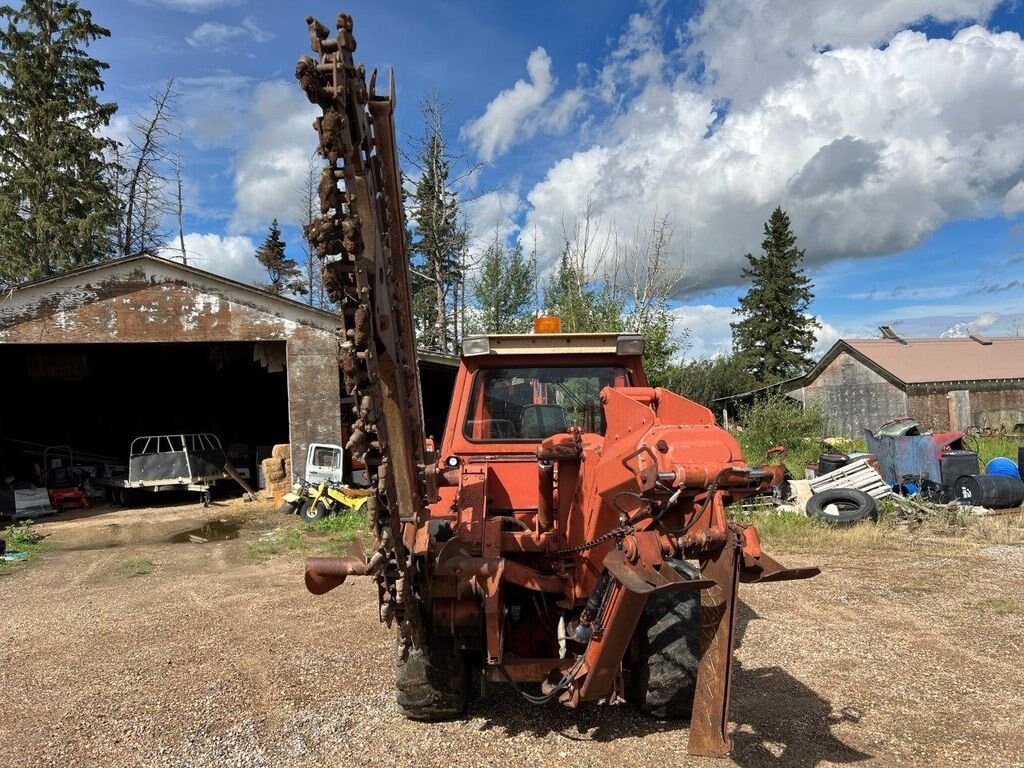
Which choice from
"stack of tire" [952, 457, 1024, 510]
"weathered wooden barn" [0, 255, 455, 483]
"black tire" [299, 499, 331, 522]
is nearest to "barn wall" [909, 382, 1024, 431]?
"stack of tire" [952, 457, 1024, 510]

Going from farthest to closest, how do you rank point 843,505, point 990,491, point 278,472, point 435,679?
point 278,472 < point 990,491 < point 843,505 < point 435,679

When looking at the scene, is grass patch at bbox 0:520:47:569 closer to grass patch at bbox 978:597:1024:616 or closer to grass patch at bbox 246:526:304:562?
grass patch at bbox 246:526:304:562

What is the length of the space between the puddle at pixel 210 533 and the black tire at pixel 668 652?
30.8 feet

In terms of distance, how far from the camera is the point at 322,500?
12.9 meters

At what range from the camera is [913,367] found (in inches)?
1097

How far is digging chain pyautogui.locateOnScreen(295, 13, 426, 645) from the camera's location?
248 cm

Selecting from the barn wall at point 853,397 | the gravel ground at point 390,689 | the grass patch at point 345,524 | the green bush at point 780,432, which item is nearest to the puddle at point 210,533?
the grass patch at point 345,524

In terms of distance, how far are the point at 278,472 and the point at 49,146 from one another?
52.1ft

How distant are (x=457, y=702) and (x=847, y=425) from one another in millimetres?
27964

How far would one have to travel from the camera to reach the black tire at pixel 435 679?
163 inches

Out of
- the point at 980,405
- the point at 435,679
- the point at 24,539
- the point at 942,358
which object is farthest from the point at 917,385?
the point at 24,539

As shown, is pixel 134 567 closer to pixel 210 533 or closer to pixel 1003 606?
pixel 210 533

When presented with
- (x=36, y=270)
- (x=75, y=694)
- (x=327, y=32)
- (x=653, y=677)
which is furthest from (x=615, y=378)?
(x=36, y=270)

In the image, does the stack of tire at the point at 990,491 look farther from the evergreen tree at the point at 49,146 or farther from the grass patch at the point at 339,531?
the evergreen tree at the point at 49,146
